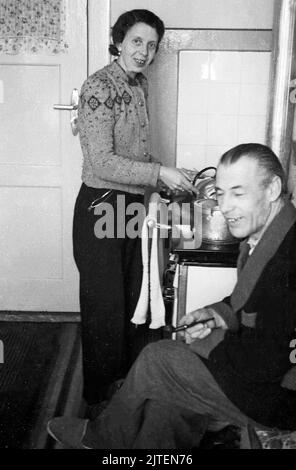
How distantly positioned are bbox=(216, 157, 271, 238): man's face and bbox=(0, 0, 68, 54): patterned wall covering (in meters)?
1.72

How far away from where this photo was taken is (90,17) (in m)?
2.98

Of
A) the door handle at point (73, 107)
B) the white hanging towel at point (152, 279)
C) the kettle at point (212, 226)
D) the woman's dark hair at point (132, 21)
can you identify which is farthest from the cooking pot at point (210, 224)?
the door handle at point (73, 107)

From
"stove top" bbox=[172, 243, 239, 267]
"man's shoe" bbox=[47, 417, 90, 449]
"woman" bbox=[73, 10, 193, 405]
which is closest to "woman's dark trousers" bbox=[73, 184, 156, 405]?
"woman" bbox=[73, 10, 193, 405]

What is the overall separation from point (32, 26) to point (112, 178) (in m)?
1.16

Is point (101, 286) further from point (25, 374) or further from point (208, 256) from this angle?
point (25, 374)

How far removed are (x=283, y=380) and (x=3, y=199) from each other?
82.5 inches

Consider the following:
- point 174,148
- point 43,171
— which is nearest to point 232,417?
point 174,148

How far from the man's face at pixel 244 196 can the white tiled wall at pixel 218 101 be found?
56.1 inches

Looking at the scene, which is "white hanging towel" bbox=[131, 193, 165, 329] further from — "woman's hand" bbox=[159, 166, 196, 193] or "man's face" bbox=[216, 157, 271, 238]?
"man's face" bbox=[216, 157, 271, 238]

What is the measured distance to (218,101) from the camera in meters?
2.99

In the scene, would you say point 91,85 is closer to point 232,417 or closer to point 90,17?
point 90,17

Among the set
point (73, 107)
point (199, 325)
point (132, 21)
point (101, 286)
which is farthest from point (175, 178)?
point (73, 107)

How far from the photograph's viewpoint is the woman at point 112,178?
7.39 feet

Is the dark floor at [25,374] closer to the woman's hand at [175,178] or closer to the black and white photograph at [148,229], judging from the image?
the black and white photograph at [148,229]
